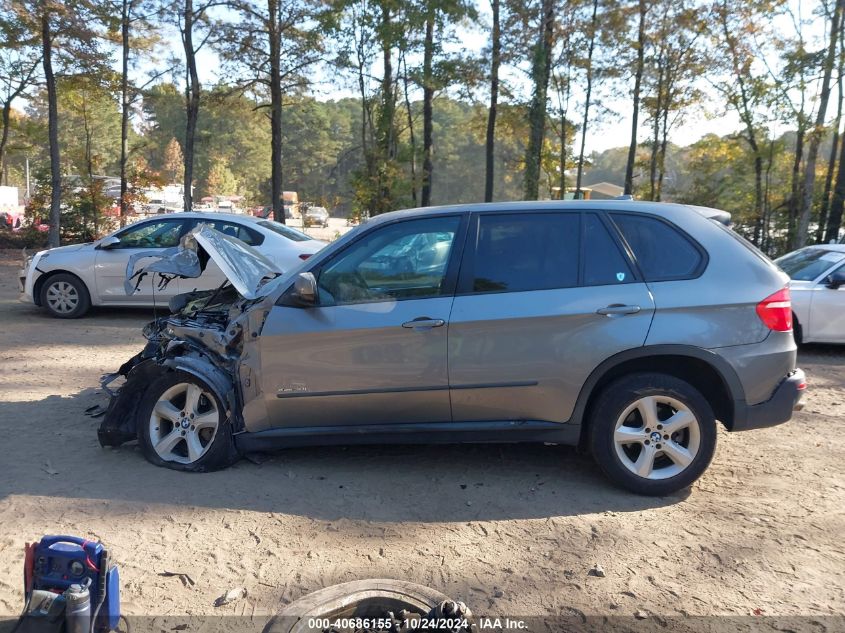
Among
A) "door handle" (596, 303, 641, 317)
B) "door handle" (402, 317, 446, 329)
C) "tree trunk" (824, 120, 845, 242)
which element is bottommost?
"door handle" (402, 317, 446, 329)

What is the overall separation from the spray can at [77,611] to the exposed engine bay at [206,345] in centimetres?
186

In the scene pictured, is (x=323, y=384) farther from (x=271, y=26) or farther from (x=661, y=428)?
(x=271, y=26)

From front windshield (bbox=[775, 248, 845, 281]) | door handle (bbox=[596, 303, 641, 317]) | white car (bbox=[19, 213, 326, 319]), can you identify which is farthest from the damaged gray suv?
white car (bbox=[19, 213, 326, 319])

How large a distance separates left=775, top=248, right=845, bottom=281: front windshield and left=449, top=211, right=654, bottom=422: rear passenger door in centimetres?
579

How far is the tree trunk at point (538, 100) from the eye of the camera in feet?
75.2

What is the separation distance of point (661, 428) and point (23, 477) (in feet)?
13.2

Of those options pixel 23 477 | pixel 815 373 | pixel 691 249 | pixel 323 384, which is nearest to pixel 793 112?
pixel 815 373

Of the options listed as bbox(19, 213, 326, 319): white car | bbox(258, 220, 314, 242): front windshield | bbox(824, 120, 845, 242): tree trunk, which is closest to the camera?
bbox(19, 213, 326, 319): white car

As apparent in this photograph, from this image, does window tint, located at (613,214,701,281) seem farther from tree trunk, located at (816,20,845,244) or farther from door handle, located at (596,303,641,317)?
tree trunk, located at (816,20,845,244)

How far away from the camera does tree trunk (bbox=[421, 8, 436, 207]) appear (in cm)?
2256

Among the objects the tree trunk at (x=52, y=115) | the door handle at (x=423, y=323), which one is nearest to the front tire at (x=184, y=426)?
→ the door handle at (x=423, y=323)

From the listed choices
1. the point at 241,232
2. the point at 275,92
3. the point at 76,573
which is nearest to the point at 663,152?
the point at 275,92

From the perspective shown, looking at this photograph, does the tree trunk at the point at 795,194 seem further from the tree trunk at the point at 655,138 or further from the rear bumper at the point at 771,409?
the rear bumper at the point at 771,409

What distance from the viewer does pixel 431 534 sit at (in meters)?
3.80
